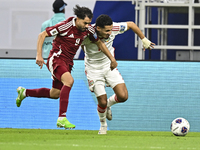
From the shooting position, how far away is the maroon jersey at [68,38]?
6.48m

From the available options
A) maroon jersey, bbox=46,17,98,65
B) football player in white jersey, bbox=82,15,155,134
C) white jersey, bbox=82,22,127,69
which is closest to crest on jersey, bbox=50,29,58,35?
maroon jersey, bbox=46,17,98,65

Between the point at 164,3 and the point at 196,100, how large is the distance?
2.09 meters

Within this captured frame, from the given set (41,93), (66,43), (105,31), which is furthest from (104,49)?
(41,93)

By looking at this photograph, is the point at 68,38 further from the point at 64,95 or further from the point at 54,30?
the point at 64,95

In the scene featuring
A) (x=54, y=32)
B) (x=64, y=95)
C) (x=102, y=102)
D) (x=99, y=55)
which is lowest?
(x=102, y=102)

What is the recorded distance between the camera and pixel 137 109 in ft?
26.3

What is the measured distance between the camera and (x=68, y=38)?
657 centimetres

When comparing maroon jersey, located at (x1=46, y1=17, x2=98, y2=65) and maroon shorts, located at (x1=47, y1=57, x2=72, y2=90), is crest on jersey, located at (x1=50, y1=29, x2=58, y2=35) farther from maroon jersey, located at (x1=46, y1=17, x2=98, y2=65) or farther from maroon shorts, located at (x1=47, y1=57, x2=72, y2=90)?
maroon shorts, located at (x1=47, y1=57, x2=72, y2=90)

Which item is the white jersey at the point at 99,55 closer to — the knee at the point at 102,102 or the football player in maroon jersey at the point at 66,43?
the football player in maroon jersey at the point at 66,43

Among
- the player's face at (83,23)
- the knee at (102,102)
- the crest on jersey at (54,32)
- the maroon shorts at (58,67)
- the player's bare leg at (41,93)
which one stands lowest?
the knee at (102,102)

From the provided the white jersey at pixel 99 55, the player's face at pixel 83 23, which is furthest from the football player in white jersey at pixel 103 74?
the player's face at pixel 83 23

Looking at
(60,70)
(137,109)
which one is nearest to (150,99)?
(137,109)

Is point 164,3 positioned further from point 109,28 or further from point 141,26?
point 109,28

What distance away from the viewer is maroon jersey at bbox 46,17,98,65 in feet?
21.3
